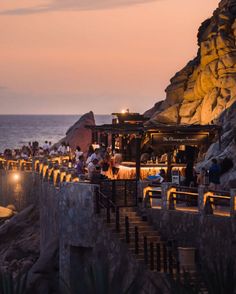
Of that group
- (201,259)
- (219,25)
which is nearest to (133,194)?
(201,259)

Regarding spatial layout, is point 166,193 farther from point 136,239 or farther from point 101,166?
point 101,166

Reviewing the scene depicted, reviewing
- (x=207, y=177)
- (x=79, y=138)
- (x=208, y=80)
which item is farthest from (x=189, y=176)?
(x=79, y=138)

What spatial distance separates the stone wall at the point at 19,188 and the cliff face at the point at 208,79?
884 cm

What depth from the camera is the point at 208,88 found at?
57281mm

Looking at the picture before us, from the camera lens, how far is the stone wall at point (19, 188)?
52312 millimetres

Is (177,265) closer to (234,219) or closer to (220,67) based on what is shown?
(234,219)

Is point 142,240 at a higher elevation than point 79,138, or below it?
below

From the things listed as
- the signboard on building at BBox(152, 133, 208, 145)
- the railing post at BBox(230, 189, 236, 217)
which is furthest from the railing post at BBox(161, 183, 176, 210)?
the signboard on building at BBox(152, 133, 208, 145)

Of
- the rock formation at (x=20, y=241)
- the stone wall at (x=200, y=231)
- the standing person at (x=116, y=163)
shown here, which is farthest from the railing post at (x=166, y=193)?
the rock formation at (x=20, y=241)

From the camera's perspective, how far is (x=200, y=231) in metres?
30.0

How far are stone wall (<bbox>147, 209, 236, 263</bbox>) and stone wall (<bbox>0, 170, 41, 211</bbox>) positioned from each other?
19896 millimetres

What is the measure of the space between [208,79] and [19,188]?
11.9 m

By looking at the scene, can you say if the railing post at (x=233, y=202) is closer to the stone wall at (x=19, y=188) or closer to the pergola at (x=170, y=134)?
the pergola at (x=170, y=134)

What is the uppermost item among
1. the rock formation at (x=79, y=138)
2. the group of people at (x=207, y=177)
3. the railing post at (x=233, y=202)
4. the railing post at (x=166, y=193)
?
the rock formation at (x=79, y=138)
